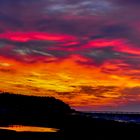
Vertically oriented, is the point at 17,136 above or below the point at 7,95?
below

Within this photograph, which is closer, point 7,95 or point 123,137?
point 123,137

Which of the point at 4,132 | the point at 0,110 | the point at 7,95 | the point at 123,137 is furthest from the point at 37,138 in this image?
the point at 7,95

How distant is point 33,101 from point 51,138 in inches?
3288

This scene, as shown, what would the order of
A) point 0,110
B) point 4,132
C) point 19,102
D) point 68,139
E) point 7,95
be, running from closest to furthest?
1. point 68,139
2. point 4,132
3. point 0,110
4. point 19,102
5. point 7,95

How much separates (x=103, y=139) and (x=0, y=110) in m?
46.9

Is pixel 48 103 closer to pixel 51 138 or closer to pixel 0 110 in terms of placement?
pixel 0 110

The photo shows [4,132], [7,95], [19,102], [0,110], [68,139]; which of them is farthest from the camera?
[7,95]

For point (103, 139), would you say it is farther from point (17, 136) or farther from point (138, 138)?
point (17, 136)

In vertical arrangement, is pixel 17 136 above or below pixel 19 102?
below

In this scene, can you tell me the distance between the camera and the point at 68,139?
122 ft

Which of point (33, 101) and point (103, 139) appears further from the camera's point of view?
point (33, 101)

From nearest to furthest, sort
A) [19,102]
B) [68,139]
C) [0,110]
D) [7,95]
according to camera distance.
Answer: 1. [68,139]
2. [0,110]
3. [19,102]
4. [7,95]

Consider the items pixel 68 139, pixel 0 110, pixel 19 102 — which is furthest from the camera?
pixel 19 102

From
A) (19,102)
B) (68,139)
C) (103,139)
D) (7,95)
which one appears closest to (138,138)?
(103,139)
